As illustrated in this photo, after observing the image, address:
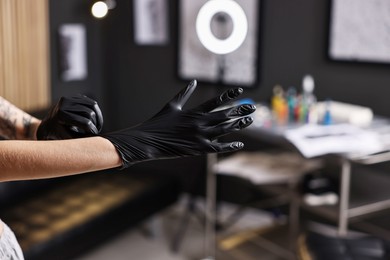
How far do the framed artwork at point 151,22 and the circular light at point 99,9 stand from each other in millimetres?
641

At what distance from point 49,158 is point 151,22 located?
3.02 m

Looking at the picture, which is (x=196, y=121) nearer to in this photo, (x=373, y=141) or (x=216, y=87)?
(x=373, y=141)

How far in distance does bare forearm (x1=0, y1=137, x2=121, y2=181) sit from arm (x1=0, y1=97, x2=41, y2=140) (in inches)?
14.7

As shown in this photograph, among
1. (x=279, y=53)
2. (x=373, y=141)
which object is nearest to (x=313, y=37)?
(x=279, y=53)

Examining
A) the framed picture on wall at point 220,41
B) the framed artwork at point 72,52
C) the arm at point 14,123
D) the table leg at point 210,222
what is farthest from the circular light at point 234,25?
the arm at point 14,123

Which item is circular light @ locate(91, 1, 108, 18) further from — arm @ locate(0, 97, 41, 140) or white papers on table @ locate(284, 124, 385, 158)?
arm @ locate(0, 97, 41, 140)

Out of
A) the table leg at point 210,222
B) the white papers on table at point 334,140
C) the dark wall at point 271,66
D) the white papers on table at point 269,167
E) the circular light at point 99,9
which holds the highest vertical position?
the circular light at point 99,9

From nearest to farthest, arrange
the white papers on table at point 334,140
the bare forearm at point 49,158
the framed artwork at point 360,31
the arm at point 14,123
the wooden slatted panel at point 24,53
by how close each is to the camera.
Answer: the bare forearm at point 49,158, the arm at point 14,123, the white papers on table at point 334,140, the framed artwork at point 360,31, the wooden slatted panel at point 24,53

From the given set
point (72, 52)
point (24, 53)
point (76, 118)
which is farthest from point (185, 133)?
point (72, 52)

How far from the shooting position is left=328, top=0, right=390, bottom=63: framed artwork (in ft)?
9.43

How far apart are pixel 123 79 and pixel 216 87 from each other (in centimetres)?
81

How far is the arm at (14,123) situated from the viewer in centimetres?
129

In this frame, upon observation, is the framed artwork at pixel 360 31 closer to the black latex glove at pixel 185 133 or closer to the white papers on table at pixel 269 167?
the white papers on table at pixel 269 167

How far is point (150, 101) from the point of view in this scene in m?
3.97
